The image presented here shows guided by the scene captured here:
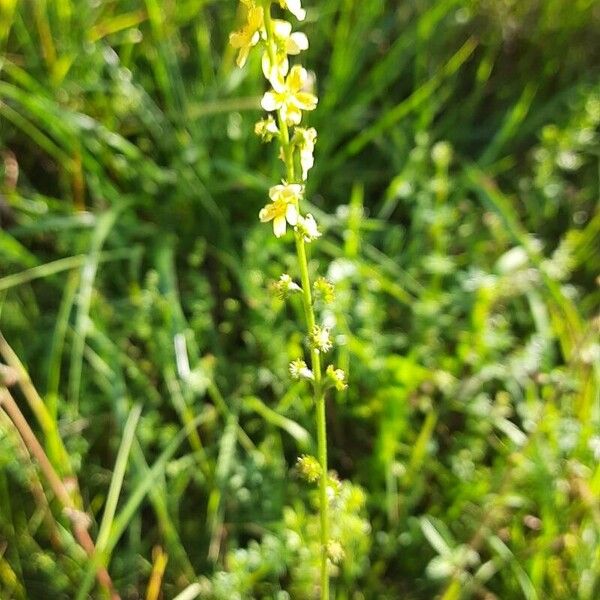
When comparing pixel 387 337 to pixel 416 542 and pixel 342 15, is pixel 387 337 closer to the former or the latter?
pixel 416 542

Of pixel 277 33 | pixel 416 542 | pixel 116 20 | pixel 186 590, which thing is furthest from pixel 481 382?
pixel 116 20

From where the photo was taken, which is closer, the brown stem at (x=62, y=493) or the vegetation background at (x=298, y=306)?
the brown stem at (x=62, y=493)

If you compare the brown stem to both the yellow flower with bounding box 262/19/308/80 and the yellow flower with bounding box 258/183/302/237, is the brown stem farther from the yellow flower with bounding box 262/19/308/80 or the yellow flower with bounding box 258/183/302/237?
the yellow flower with bounding box 262/19/308/80

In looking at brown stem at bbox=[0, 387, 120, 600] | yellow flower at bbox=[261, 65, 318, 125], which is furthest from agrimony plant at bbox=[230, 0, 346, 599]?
brown stem at bbox=[0, 387, 120, 600]

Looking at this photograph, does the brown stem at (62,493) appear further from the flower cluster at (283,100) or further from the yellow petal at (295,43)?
the yellow petal at (295,43)

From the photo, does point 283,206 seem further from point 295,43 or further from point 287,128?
point 295,43

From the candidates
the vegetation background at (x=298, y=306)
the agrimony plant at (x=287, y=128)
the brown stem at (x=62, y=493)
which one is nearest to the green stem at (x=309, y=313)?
the agrimony plant at (x=287, y=128)

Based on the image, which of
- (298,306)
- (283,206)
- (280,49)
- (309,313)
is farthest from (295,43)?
(298,306)
